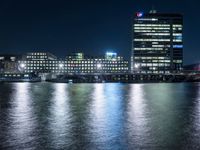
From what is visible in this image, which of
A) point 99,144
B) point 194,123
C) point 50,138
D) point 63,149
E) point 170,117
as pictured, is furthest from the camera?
point 170,117

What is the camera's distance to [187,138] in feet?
75.4

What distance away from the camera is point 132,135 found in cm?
2416

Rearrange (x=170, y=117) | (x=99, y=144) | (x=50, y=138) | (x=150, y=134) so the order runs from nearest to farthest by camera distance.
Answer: (x=99, y=144) < (x=50, y=138) < (x=150, y=134) < (x=170, y=117)

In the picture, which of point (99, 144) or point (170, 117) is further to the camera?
point (170, 117)

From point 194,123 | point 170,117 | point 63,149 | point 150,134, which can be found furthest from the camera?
point 170,117

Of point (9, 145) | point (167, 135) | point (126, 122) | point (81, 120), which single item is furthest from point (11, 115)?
point (167, 135)

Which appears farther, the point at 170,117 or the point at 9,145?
the point at 170,117

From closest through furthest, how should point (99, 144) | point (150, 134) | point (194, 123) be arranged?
1. point (99, 144)
2. point (150, 134)
3. point (194, 123)

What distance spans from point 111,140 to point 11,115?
1510 centimetres

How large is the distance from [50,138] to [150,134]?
21.7 feet

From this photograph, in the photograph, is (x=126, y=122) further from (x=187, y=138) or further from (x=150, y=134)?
(x=187, y=138)

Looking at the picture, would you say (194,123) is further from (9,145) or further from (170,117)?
(9,145)

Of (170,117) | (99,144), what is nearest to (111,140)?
(99,144)

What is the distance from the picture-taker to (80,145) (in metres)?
21.2
